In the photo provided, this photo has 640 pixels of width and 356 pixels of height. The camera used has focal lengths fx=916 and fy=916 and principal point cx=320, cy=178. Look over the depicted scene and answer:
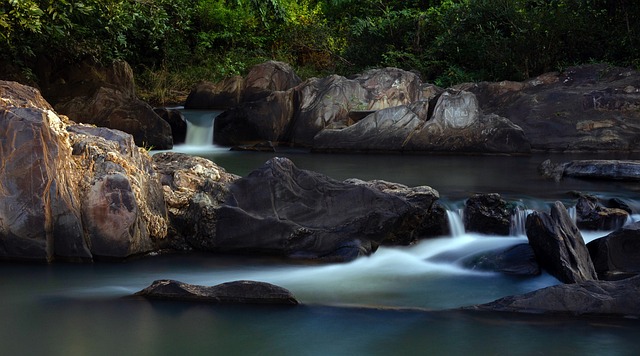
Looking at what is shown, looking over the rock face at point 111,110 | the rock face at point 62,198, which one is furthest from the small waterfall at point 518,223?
the rock face at point 111,110

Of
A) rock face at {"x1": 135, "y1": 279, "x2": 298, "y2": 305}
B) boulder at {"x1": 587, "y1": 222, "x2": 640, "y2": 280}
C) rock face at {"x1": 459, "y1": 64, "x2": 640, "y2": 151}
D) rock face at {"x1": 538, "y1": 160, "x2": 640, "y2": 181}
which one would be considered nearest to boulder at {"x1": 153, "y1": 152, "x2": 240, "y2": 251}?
rock face at {"x1": 135, "y1": 279, "x2": 298, "y2": 305}

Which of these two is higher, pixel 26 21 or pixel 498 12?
pixel 498 12

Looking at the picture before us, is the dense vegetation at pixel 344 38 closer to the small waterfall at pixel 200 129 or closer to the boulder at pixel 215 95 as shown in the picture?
the boulder at pixel 215 95

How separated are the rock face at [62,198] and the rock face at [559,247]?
3.98 metres

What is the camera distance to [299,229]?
9.80 metres

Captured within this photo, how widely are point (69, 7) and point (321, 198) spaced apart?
634 cm

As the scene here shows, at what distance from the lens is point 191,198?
10133mm

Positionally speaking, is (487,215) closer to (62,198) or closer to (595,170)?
(595,170)

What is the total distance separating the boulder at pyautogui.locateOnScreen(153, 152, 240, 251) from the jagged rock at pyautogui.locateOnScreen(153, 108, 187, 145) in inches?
380

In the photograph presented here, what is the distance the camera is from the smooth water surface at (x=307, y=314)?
22.8ft

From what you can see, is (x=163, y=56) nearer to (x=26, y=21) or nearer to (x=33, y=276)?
(x=26, y=21)

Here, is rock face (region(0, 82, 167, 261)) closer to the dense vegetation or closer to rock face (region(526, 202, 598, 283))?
rock face (region(526, 202, 598, 283))

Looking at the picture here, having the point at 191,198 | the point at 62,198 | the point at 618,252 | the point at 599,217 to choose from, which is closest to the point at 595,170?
the point at 599,217

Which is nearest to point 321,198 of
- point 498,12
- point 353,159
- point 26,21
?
point 26,21
